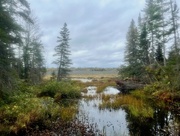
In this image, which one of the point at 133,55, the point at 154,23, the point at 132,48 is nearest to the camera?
the point at 154,23

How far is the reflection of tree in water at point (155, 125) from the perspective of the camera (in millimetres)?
10632

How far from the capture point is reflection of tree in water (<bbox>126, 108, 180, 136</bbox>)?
10632mm

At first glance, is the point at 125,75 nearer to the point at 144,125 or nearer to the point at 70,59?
the point at 70,59

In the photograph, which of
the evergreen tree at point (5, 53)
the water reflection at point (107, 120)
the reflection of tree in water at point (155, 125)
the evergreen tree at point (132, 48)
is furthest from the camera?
the evergreen tree at point (132, 48)

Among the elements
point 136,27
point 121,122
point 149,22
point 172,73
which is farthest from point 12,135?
point 136,27

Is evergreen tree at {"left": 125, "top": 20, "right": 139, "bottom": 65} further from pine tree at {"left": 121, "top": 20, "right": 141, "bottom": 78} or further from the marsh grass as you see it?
the marsh grass

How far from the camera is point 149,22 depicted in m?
41.2

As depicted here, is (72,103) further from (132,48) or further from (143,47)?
(132,48)

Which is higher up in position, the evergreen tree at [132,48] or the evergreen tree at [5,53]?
the evergreen tree at [132,48]

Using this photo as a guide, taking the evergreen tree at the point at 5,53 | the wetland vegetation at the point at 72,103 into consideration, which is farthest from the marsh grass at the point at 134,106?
the evergreen tree at the point at 5,53

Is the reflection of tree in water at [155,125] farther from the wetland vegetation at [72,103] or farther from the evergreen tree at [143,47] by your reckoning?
the evergreen tree at [143,47]

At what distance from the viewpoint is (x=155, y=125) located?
1257 centimetres

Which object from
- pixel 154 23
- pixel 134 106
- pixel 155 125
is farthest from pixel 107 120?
pixel 154 23

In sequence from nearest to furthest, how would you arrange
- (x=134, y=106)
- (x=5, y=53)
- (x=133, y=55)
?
(x=5, y=53), (x=134, y=106), (x=133, y=55)
